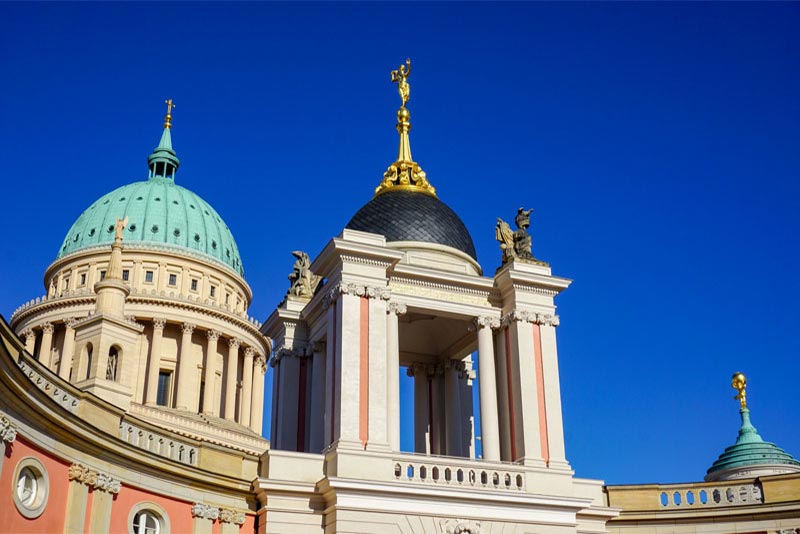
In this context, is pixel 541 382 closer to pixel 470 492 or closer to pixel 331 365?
pixel 470 492

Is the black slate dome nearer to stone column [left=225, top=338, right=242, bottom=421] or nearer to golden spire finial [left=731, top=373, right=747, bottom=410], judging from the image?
golden spire finial [left=731, top=373, right=747, bottom=410]

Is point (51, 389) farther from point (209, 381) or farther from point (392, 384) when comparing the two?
point (209, 381)

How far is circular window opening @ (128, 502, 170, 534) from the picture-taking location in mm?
25953

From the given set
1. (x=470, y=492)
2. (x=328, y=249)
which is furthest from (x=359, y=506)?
(x=328, y=249)

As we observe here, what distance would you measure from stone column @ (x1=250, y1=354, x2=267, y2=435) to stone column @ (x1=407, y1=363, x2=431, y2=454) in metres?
40.0

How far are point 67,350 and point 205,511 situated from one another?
42.0 m

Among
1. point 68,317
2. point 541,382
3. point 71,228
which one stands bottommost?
point 541,382

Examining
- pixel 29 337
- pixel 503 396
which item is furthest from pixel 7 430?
pixel 29 337

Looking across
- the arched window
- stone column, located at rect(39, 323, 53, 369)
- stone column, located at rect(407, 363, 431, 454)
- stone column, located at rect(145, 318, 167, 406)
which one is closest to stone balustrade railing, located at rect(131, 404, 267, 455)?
stone column, located at rect(145, 318, 167, 406)

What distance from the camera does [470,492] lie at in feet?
90.6

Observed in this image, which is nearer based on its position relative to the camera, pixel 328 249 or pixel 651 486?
pixel 328 249

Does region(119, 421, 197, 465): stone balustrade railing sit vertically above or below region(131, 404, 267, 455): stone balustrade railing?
below

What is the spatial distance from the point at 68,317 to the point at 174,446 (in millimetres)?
43438

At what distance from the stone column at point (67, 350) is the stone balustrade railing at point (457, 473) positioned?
42.7m
